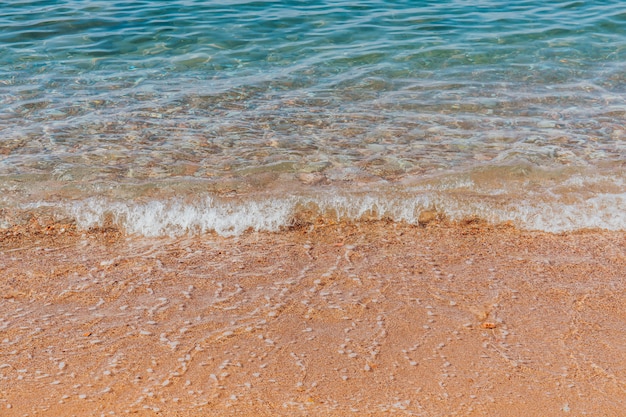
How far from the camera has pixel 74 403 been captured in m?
3.37

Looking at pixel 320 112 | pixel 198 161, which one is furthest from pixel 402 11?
pixel 198 161

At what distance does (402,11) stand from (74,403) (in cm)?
1021

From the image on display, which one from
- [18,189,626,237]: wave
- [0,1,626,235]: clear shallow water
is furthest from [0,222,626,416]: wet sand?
[0,1,626,235]: clear shallow water

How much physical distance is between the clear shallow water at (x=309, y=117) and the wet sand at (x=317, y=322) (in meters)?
0.49

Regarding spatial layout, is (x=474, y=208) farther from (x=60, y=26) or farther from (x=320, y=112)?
(x=60, y=26)

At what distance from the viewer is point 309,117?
7.66 metres

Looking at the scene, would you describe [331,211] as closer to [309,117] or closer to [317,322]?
[317,322]

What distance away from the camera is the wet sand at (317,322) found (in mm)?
3451

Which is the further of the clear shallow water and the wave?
the clear shallow water

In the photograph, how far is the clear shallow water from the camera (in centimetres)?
590

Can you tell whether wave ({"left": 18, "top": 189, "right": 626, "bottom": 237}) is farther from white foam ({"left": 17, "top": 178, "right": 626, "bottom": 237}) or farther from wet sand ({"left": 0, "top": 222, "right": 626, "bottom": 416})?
wet sand ({"left": 0, "top": 222, "right": 626, "bottom": 416})

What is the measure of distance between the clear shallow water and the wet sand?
0.49m

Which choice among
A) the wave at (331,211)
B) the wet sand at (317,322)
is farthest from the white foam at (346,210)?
the wet sand at (317,322)

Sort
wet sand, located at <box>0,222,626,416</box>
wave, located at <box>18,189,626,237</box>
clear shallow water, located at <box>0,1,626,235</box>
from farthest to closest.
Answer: clear shallow water, located at <box>0,1,626,235</box>
wave, located at <box>18,189,626,237</box>
wet sand, located at <box>0,222,626,416</box>
